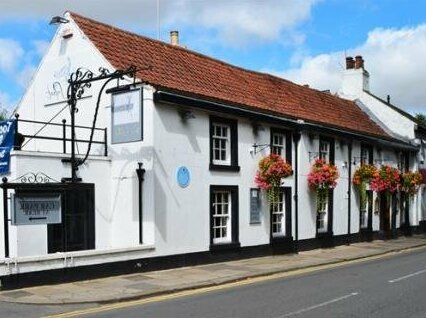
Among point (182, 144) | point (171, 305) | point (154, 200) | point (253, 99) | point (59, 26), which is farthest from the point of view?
point (253, 99)

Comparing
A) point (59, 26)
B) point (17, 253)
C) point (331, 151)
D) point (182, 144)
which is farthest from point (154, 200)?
point (331, 151)

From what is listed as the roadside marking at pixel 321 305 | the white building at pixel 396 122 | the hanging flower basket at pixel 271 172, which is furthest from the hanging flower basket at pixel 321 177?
the roadside marking at pixel 321 305

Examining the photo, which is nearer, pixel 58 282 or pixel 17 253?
pixel 58 282

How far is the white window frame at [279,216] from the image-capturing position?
2110cm

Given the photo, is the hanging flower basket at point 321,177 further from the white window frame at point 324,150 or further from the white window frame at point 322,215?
the white window frame at point 324,150

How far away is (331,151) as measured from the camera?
2452cm

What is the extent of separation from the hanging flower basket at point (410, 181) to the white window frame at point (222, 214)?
1490 centimetres

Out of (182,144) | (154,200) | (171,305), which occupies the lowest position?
(171,305)

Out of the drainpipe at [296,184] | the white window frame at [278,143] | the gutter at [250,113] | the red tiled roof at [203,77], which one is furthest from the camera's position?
the drainpipe at [296,184]

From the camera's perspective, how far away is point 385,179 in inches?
1088

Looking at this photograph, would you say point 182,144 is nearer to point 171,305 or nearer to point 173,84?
point 173,84

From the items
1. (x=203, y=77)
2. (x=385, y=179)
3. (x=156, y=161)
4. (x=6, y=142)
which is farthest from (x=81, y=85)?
(x=385, y=179)

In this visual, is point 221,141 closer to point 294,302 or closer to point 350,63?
point 294,302

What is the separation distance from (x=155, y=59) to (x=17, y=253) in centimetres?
764
